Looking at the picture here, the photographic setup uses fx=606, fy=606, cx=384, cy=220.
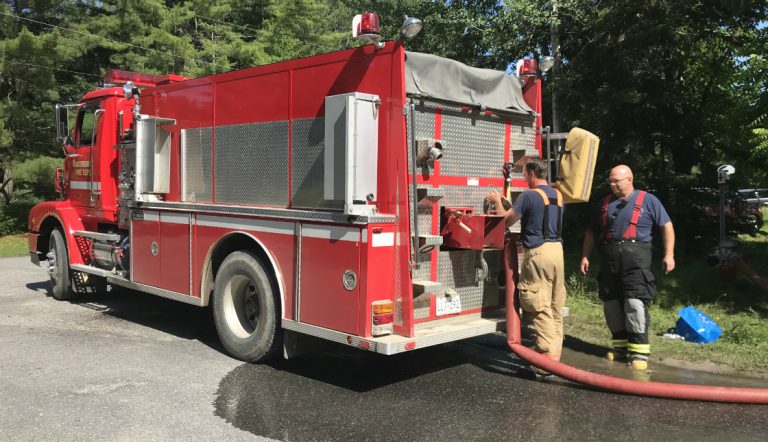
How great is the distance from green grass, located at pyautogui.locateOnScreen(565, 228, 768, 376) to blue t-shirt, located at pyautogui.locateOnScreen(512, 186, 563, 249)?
73.1 inches

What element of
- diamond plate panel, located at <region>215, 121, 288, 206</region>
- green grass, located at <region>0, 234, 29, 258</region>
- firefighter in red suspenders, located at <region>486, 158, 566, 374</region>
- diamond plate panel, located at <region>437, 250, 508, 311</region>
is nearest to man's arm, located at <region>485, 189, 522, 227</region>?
firefighter in red suspenders, located at <region>486, 158, 566, 374</region>

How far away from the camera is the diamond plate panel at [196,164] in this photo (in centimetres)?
634

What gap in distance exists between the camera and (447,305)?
5.45 m

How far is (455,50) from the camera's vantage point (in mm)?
16781

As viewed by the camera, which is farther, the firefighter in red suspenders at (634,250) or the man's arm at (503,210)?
the firefighter in red suspenders at (634,250)

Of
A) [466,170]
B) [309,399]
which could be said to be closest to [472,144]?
[466,170]

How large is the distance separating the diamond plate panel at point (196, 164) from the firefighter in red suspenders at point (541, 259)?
312 cm

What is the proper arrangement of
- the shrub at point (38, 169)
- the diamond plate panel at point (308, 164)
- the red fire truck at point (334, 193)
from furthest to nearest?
1. the shrub at point (38, 169)
2. the diamond plate panel at point (308, 164)
3. the red fire truck at point (334, 193)

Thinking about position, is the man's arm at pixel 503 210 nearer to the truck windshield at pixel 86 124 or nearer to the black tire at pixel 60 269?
the truck windshield at pixel 86 124

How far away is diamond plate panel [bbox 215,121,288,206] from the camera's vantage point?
5535 mm

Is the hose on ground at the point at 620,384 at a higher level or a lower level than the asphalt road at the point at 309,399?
higher

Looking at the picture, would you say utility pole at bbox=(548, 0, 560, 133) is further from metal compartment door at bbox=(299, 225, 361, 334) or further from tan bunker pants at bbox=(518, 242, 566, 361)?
metal compartment door at bbox=(299, 225, 361, 334)

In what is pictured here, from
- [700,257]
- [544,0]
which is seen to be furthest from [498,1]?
[700,257]

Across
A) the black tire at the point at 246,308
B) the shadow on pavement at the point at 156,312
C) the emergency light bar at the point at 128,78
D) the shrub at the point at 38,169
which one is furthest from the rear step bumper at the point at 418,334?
the shrub at the point at 38,169
